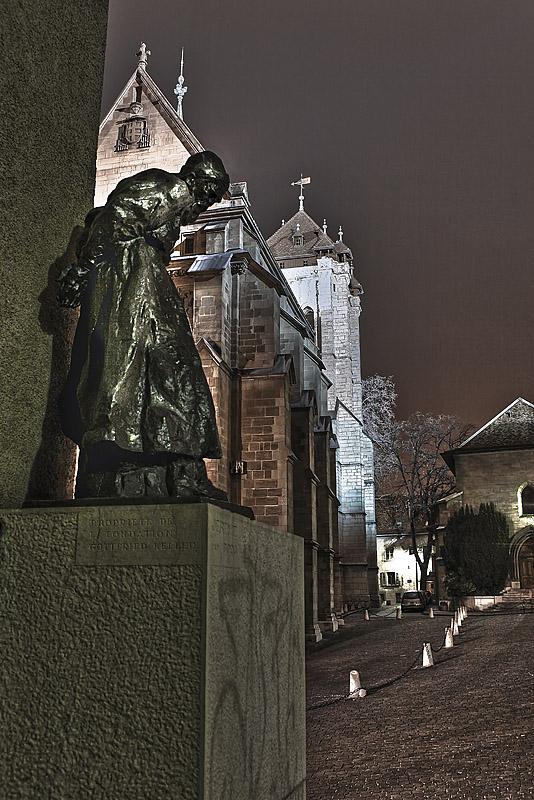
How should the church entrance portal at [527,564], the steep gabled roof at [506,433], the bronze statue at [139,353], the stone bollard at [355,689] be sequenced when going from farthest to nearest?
the steep gabled roof at [506,433] → the church entrance portal at [527,564] → the stone bollard at [355,689] → the bronze statue at [139,353]

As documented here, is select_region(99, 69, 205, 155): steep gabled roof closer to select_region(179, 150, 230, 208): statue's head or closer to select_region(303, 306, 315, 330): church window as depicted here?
select_region(179, 150, 230, 208): statue's head

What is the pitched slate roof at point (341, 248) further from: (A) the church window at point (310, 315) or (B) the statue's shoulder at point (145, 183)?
(B) the statue's shoulder at point (145, 183)

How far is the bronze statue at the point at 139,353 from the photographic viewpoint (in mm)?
2934

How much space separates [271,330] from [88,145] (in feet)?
47.8

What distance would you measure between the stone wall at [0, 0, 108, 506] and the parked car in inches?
1349

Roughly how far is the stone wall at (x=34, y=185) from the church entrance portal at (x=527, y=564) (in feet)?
122

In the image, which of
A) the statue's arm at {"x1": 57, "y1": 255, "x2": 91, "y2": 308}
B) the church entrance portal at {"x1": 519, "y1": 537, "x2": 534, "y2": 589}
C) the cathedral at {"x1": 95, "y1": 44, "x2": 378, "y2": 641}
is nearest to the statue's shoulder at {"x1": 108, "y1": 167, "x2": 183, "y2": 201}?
the statue's arm at {"x1": 57, "y1": 255, "x2": 91, "y2": 308}

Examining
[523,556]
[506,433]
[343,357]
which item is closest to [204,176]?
[523,556]

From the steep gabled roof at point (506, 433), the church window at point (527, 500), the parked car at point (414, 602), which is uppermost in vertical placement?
the steep gabled roof at point (506, 433)

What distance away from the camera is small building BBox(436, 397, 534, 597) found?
1462 inches

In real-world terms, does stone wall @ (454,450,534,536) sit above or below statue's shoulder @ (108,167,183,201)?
above

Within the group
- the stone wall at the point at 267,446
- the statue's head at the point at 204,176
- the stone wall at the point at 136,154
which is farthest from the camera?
the stone wall at the point at 136,154

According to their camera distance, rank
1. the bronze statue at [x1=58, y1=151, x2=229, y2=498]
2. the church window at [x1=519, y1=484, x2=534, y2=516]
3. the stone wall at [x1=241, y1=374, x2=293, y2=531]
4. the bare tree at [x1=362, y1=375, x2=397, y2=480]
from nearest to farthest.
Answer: the bronze statue at [x1=58, y1=151, x2=229, y2=498] → the stone wall at [x1=241, y1=374, x2=293, y2=531] → the church window at [x1=519, y1=484, x2=534, y2=516] → the bare tree at [x1=362, y1=375, x2=397, y2=480]

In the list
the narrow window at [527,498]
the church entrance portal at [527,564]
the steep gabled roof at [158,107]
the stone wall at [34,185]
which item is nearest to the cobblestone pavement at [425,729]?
the stone wall at [34,185]
